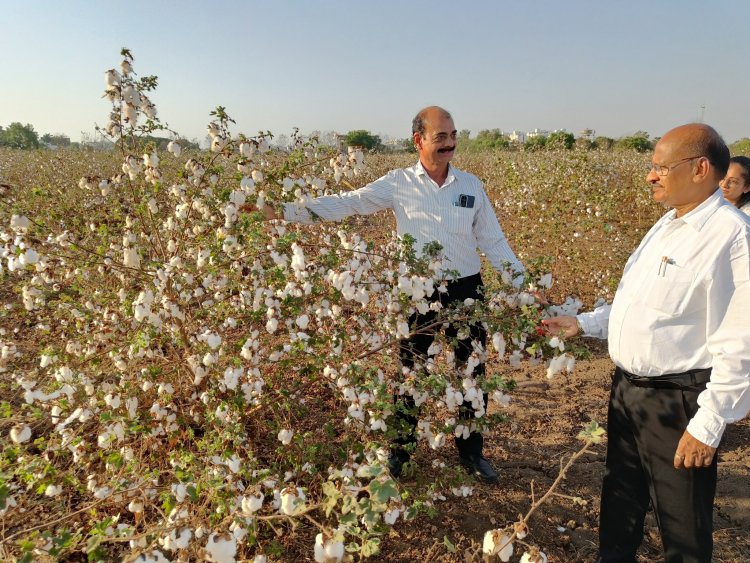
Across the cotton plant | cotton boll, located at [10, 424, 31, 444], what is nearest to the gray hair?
the cotton plant

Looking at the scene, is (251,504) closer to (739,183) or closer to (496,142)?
(739,183)

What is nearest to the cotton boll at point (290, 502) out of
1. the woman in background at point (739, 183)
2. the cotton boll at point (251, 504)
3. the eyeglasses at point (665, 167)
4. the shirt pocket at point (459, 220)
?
the cotton boll at point (251, 504)

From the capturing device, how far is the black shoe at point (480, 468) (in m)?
3.04

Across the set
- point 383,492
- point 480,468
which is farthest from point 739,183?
point 383,492

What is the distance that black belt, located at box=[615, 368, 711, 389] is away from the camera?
70.6 inches

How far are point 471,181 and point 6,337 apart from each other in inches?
167

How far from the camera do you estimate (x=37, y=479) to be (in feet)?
6.22

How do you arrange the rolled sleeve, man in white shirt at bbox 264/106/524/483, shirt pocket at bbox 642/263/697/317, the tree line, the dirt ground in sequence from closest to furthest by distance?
the rolled sleeve
shirt pocket at bbox 642/263/697/317
the dirt ground
man in white shirt at bbox 264/106/524/483
the tree line

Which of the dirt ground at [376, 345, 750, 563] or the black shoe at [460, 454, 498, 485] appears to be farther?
the black shoe at [460, 454, 498, 485]

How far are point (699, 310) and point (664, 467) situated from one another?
2.27 feet

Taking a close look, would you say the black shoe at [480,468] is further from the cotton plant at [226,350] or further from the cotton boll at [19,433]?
the cotton boll at [19,433]

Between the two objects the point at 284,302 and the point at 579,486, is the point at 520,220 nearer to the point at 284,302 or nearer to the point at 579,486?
the point at 579,486

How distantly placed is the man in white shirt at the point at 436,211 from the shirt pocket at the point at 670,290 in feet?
3.17

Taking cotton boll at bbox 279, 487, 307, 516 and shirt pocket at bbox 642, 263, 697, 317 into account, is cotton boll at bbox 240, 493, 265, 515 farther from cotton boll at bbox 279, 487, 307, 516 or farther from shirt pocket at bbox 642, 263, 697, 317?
shirt pocket at bbox 642, 263, 697, 317
